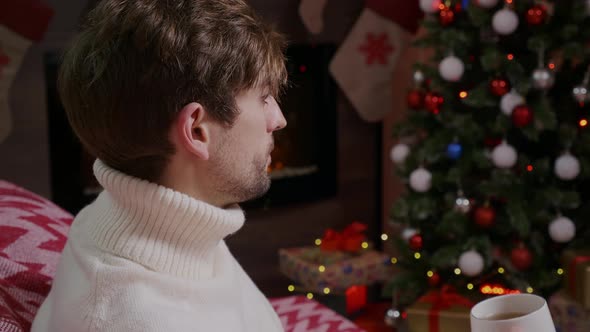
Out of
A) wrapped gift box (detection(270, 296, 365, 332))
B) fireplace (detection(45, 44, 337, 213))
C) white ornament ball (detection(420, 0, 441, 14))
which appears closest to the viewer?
wrapped gift box (detection(270, 296, 365, 332))

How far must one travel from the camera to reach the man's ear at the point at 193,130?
103 cm

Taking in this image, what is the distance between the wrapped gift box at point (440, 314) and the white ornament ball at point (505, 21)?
1018 mm

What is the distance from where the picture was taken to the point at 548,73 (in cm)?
272

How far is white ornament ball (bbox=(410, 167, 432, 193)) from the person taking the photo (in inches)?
116

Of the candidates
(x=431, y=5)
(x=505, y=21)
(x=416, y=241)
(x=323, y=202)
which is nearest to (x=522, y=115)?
(x=505, y=21)

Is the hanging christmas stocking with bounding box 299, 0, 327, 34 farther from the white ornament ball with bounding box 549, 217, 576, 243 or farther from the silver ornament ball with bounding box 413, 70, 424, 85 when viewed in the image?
the white ornament ball with bounding box 549, 217, 576, 243

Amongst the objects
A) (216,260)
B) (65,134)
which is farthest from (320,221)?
(216,260)

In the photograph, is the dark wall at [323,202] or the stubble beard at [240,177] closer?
the stubble beard at [240,177]

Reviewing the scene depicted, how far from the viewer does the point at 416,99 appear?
10.0ft

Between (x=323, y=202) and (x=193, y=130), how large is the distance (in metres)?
2.83

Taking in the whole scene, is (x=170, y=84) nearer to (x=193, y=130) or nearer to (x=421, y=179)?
(x=193, y=130)

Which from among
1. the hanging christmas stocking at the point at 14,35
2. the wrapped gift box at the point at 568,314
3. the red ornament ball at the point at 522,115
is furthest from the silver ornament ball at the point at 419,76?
the hanging christmas stocking at the point at 14,35

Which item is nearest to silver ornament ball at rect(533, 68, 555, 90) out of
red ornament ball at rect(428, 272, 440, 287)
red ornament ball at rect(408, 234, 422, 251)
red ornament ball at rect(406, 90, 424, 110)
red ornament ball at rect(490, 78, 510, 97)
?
red ornament ball at rect(490, 78, 510, 97)

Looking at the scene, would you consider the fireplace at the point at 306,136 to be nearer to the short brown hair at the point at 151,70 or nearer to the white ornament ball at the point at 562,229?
the white ornament ball at the point at 562,229
